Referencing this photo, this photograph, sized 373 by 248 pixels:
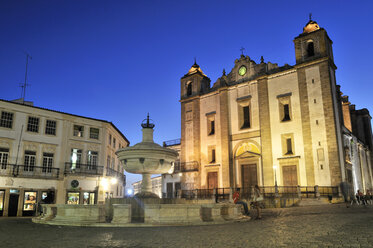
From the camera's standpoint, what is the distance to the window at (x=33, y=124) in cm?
2495

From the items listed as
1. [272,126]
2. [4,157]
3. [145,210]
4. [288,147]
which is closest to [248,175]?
[288,147]

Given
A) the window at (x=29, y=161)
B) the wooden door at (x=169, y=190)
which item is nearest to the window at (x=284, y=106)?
the wooden door at (x=169, y=190)

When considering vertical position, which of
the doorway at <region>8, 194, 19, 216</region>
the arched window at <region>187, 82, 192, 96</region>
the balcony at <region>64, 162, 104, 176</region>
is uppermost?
the arched window at <region>187, 82, 192, 96</region>

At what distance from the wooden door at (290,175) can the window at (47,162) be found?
63.7ft

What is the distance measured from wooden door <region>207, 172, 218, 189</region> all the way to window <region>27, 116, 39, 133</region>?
644 inches

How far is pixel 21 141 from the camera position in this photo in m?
24.1

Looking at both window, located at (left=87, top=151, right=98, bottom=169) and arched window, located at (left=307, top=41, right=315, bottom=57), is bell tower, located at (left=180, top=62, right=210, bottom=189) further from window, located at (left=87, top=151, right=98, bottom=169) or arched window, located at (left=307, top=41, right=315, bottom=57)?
arched window, located at (left=307, top=41, right=315, bottom=57)

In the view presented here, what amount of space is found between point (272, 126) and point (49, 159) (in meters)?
19.4

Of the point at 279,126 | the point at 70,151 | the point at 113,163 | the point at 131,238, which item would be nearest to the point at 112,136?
the point at 113,163

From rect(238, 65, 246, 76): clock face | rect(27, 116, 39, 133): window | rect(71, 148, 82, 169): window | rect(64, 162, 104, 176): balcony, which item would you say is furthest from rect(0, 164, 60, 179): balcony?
rect(238, 65, 246, 76): clock face

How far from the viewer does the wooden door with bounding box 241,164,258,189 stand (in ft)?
92.9

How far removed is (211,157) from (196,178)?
2.64 meters

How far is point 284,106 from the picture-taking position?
2825cm

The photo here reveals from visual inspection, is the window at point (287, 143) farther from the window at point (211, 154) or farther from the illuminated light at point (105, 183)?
the illuminated light at point (105, 183)
